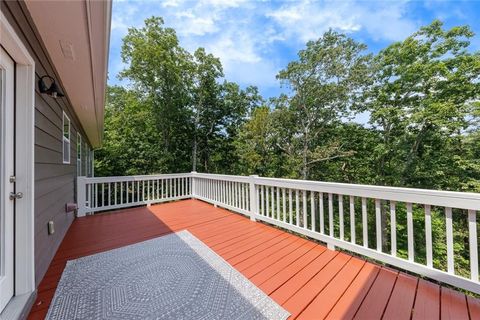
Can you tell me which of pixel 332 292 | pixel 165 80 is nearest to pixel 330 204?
pixel 332 292

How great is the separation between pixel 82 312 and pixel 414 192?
2941mm

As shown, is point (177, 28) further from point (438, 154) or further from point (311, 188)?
point (438, 154)

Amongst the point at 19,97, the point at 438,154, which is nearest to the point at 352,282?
the point at 19,97

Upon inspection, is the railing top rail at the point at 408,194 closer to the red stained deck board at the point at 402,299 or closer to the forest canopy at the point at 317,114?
the red stained deck board at the point at 402,299

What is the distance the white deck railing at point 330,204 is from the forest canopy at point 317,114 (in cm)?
655

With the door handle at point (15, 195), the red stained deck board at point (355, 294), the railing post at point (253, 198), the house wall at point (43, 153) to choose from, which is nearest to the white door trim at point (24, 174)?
the door handle at point (15, 195)

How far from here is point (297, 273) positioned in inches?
83.7

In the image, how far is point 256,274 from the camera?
2121 mm

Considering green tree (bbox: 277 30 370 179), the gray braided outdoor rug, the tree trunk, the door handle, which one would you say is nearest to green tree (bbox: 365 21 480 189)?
green tree (bbox: 277 30 370 179)

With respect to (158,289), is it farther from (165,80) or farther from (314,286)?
(165,80)

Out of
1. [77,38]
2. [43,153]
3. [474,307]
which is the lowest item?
[474,307]

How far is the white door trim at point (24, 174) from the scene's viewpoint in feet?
5.37

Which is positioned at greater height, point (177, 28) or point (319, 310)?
point (177, 28)

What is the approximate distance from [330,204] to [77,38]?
10.6ft
